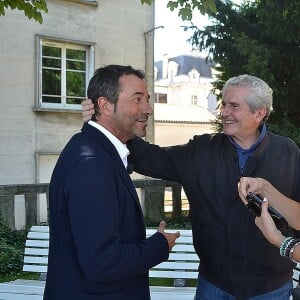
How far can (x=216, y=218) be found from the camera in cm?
255

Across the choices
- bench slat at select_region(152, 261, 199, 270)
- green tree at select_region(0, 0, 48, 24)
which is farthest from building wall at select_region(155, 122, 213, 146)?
bench slat at select_region(152, 261, 199, 270)

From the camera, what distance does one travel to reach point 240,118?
8.68ft

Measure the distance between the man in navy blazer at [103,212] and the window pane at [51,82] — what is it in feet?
36.5

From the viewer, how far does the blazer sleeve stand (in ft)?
6.10

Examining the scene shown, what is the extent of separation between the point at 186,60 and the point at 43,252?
210 ft

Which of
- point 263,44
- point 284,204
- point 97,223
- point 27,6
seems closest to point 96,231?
point 97,223

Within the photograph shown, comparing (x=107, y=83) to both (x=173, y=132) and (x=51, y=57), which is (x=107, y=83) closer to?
(x=51, y=57)

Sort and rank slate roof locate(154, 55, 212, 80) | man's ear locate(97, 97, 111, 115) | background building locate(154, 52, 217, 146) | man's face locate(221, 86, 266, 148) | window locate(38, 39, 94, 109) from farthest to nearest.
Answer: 1. slate roof locate(154, 55, 212, 80)
2. background building locate(154, 52, 217, 146)
3. window locate(38, 39, 94, 109)
4. man's face locate(221, 86, 266, 148)
5. man's ear locate(97, 97, 111, 115)

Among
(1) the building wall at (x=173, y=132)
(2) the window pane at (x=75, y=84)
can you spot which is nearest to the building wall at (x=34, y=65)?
(2) the window pane at (x=75, y=84)

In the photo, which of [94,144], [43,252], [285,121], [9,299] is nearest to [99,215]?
[94,144]

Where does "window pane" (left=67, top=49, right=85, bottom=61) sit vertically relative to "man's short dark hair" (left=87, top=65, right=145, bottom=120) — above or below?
above

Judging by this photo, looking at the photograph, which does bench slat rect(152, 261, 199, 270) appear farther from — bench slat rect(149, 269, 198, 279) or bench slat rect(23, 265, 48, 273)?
bench slat rect(23, 265, 48, 273)

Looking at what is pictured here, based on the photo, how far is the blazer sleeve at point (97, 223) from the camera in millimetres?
1859

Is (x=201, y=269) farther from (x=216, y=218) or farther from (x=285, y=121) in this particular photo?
(x=285, y=121)
